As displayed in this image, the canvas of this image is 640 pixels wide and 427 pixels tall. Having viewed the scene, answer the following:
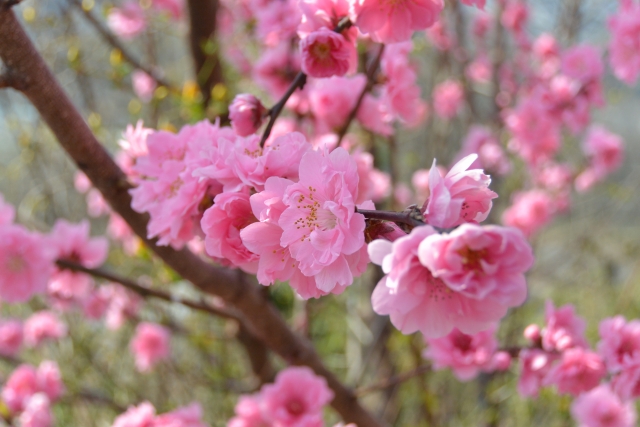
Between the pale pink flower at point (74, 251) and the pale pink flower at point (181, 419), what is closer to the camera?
the pale pink flower at point (181, 419)

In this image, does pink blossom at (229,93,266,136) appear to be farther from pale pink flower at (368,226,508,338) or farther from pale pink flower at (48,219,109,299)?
pale pink flower at (48,219,109,299)

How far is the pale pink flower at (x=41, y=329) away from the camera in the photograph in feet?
7.00

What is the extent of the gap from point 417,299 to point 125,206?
0.62 meters

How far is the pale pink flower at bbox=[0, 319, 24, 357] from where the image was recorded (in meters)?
2.07

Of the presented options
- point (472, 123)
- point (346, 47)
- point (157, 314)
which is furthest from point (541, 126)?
point (157, 314)

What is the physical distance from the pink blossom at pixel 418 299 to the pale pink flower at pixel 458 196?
3cm

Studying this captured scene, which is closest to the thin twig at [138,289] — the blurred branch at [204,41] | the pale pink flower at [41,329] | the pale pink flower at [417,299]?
the pale pink flower at [417,299]

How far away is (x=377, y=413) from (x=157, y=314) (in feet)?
3.76

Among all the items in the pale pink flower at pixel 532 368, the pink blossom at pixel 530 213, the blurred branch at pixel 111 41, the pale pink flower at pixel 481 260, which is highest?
the pale pink flower at pixel 481 260

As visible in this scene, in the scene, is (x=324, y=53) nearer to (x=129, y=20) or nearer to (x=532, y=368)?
(x=532, y=368)

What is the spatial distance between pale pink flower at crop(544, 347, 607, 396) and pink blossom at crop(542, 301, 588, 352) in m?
0.02

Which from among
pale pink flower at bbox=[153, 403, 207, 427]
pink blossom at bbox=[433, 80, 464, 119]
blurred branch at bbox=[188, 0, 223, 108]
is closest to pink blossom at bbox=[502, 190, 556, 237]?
pink blossom at bbox=[433, 80, 464, 119]

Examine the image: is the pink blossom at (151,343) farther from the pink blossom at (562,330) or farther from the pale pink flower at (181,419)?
the pink blossom at (562,330)

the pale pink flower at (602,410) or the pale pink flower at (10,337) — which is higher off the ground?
the pale pink flower at (602,410)
